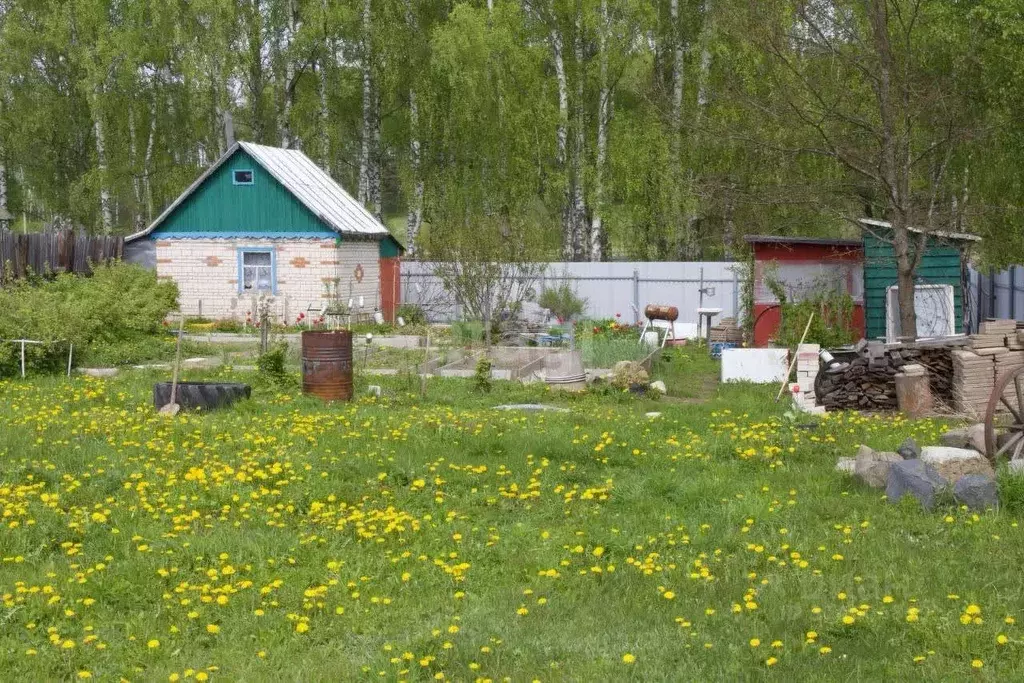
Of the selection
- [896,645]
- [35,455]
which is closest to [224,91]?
[35,455]

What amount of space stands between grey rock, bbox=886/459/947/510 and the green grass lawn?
0.56ft

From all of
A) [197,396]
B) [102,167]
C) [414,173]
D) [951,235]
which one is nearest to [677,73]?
[414,173]

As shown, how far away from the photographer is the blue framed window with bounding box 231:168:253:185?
29.9 meters

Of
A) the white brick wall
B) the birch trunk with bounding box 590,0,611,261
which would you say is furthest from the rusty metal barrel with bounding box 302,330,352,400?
the birch trunk with bounding box 590,0,611,261

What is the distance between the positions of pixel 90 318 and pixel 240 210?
10552mm

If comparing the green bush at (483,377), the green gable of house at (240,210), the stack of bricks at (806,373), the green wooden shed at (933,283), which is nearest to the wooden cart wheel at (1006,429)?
the stack of bricks at (806,373)

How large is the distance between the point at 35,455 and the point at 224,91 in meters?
31.7

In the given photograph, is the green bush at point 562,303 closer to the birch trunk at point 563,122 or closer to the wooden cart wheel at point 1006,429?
the birch trunk at point 563,122

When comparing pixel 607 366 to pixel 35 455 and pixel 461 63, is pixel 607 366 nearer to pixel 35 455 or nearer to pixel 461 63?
pixel 35 455

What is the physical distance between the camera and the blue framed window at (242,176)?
98.1 ft

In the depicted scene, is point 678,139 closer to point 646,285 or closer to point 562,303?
point 646,285

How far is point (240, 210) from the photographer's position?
29922mm

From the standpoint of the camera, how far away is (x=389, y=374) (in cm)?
1836

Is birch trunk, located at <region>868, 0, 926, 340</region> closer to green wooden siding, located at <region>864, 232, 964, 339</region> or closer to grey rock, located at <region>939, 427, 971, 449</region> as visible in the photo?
green wooden siding, located at <region>864, 232, 964, 339</region>
